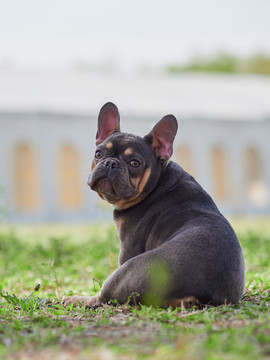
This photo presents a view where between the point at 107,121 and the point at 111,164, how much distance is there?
0.75 meters

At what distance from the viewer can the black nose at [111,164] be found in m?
5.55

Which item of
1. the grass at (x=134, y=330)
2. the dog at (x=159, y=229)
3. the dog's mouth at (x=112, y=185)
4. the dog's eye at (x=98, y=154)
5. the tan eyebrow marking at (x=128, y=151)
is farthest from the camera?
the dog's eye at (x=98, y=154)

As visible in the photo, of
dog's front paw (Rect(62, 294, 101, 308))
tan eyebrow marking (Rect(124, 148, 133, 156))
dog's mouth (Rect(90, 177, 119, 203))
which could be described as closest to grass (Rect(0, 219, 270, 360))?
dog's front paw (Rect(62, 294, 101, 308))

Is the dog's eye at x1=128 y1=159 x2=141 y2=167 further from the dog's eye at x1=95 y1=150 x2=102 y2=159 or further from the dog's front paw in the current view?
the dog's front paw

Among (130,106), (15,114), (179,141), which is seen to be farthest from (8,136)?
(179,141)

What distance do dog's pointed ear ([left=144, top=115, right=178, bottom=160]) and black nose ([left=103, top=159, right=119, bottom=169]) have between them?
499 millimetres

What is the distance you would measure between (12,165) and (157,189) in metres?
21.7

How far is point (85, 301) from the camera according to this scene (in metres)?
5.77

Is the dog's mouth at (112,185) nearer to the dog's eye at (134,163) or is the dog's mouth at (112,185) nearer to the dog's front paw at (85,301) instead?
the dog's eye at (134,163)

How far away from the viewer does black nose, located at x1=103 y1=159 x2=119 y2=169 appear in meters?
5.55

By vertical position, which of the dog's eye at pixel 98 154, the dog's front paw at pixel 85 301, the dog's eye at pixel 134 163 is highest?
the dog's eye at pixel 98 154

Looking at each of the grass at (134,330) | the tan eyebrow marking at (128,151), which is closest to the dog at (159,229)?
the tan eyebrow marking at (128,151)

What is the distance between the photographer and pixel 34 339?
167 inches

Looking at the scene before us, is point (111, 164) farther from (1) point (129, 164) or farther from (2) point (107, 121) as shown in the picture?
(2) point (107, 121)
